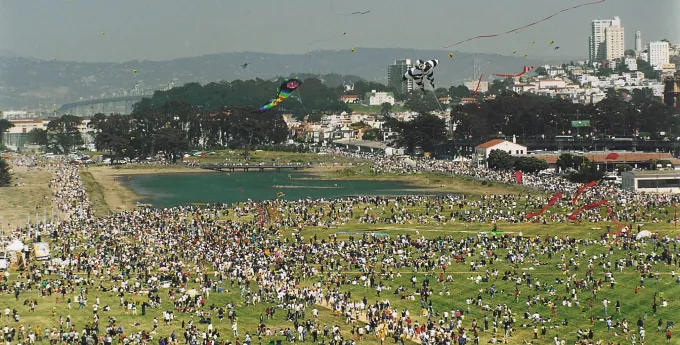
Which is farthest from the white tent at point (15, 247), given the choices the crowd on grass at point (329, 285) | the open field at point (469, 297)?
the open field at point (469, 297)

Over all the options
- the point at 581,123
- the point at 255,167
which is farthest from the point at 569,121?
the point at 255,167

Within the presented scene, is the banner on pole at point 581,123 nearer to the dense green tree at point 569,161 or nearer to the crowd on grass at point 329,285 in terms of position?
the dense green tree at point 569,161

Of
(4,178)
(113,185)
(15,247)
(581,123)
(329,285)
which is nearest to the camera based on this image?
(329,285)

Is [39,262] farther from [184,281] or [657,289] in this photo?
[657,289]

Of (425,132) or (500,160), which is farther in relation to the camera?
(425,132)

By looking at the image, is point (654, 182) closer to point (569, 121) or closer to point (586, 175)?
point (586, 175)

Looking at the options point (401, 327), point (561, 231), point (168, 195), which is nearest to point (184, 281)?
point (401, 327)

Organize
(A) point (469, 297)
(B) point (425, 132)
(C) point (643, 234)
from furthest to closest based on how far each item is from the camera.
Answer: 1. (B) point (425, 132)
2. (C) point (643, 234)
3. (A) point (469, 297)
